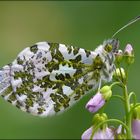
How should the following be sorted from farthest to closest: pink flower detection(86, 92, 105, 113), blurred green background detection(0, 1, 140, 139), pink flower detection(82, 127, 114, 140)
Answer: blurred green background detection(0, 1, 140, 139) → pink flower detection(82, 127, 114, 140) → pink flower detection(86, 92, 105, 113)

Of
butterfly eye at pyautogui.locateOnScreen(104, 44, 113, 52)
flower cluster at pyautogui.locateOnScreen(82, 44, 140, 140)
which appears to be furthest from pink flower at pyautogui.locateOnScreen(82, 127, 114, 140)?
butterfly eye at pyautogui.locateOnScreen(104, 44, 113, 52)

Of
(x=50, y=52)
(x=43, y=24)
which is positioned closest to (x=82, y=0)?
(x=43, y=24)

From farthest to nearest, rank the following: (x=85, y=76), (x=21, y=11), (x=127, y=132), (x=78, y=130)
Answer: (x=21, y=11), (x=78, y=130), (x=85, y=76), (x=127, y=132)

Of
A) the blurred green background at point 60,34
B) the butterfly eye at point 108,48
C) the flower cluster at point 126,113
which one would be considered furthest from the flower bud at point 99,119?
the blurred green background at point 60,34

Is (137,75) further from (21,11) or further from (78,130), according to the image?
(21,11)

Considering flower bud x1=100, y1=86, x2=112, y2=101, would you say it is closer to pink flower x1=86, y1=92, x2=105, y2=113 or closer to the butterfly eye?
pink flower x1=86, y1=92, x2=105, y2=113
